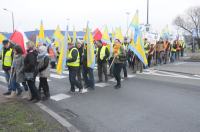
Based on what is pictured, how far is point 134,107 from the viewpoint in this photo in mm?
7797

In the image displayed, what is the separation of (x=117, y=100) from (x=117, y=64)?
2.10m

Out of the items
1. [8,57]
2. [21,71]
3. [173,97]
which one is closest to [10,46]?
[8,57]

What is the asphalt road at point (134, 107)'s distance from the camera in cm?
621

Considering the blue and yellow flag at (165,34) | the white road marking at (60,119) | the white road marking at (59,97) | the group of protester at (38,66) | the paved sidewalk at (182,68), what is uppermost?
the blue and yellow flag at (165,34)

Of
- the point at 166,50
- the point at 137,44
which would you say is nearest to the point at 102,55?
the point at 137,44

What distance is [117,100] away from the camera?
341 inches

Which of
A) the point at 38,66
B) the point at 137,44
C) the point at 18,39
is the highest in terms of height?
the point at 18,39

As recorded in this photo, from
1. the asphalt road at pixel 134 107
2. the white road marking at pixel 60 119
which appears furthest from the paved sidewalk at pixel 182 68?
the white road marking at pixel 60 119

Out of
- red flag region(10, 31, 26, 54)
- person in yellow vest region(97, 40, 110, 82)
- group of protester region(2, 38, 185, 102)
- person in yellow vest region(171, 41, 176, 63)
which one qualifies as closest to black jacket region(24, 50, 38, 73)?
group of protester region(2, 38, 185, 102)

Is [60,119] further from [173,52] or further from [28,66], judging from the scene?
[173,52]

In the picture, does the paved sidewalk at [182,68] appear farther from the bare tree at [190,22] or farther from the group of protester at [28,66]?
the bare tree at [190,22]

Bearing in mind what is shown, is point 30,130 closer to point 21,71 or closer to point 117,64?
point 21,71

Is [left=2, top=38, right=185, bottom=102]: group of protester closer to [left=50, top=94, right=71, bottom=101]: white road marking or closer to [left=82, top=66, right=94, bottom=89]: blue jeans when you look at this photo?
[left=82, top=66, right=94, bottom=89]: blue jeans

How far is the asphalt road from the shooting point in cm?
621
